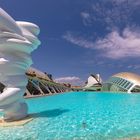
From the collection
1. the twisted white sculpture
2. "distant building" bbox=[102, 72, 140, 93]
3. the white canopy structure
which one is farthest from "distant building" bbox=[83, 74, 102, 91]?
the twisted white sculpture

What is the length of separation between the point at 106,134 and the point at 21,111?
533 centimetres

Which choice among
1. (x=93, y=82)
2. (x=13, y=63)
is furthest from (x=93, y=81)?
(x=13, y=63)

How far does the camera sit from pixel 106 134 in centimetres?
795

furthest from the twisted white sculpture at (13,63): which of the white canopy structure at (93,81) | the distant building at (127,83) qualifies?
the white canopy structure at (93,81)

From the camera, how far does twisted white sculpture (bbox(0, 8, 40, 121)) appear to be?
11.3 meters

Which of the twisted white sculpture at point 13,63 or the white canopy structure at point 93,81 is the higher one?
the white canopy structure at point 93,81

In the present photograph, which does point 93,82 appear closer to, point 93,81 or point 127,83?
point 93,81

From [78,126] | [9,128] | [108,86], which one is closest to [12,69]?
[9,128]

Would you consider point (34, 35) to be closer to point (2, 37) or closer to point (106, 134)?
point (2, 37)

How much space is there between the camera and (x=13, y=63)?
37.9 feet

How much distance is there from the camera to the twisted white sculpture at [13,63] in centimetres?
1127

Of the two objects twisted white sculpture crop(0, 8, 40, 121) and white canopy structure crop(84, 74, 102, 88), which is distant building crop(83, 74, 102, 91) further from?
twisted white sculpture crop(0, 8, 40, 121)

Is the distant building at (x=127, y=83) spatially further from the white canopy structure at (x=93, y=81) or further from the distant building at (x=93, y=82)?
the white canopy structure at (x=93, y=81)

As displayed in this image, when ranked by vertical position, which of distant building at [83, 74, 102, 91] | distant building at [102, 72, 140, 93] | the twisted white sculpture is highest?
distant building at [83, 74, 102, 91]
